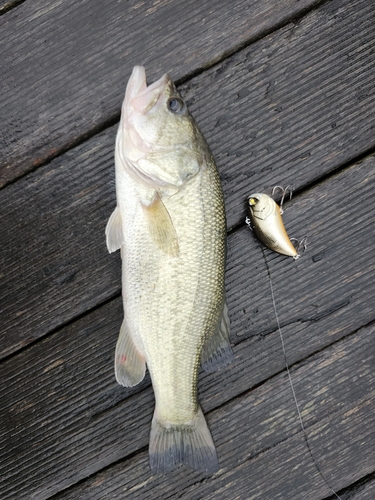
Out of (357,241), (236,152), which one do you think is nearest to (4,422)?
(236,152)

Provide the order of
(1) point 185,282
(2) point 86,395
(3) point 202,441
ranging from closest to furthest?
1. (1) point 185,282
2. (3) point 202,441
3. (2) point 86,395

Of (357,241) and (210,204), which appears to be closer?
(210,204)

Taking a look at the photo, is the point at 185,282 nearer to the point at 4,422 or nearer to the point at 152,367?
the point at 152,367

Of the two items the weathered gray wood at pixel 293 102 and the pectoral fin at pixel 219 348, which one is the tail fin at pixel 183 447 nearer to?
the pectoral fin at pixel 219 348

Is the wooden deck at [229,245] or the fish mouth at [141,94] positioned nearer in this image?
the fish mouth at [141,94]

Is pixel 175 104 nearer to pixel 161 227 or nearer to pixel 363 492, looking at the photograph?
pixel 161 227

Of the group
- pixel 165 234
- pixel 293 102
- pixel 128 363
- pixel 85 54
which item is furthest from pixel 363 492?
pixel 85 54

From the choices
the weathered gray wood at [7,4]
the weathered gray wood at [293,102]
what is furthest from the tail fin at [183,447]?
the weathered gray wood at [7,4]
